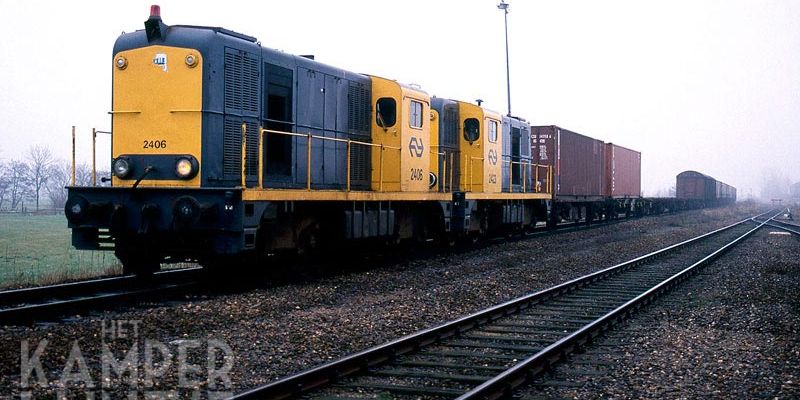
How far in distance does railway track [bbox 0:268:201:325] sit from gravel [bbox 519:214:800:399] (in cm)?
535

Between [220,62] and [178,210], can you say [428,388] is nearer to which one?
[178,210]

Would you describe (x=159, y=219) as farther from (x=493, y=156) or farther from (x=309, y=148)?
(x=493, y=156)

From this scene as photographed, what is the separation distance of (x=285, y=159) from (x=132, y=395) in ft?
22.4

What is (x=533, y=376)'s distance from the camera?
19.3ft

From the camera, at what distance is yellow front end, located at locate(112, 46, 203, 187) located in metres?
10.1

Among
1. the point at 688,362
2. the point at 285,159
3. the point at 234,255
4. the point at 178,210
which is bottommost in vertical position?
the point at 688,362

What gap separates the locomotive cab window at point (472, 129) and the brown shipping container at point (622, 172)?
58.3ft

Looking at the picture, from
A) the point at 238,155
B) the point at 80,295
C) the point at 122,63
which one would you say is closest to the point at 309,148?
the point at 238,155

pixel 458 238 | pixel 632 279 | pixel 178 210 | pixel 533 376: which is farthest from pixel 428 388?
pixel 458 238

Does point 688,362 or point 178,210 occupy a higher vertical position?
point 178,210

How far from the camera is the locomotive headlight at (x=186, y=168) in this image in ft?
32.8

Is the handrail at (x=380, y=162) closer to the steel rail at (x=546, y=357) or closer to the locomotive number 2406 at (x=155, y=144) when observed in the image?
the locomotive number 2406 at (x=155, y=144)

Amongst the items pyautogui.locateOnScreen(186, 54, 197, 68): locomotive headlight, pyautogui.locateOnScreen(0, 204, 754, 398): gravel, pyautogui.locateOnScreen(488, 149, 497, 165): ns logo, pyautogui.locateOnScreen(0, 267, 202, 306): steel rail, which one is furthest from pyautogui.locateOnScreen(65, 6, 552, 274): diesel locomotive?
pyautogui.locateOnScreen(488, 149, 497, 165): ns logo

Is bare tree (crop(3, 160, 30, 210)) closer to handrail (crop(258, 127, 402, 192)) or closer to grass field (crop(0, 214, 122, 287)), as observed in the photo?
grass field (crop(0, 214, 122, 287))
